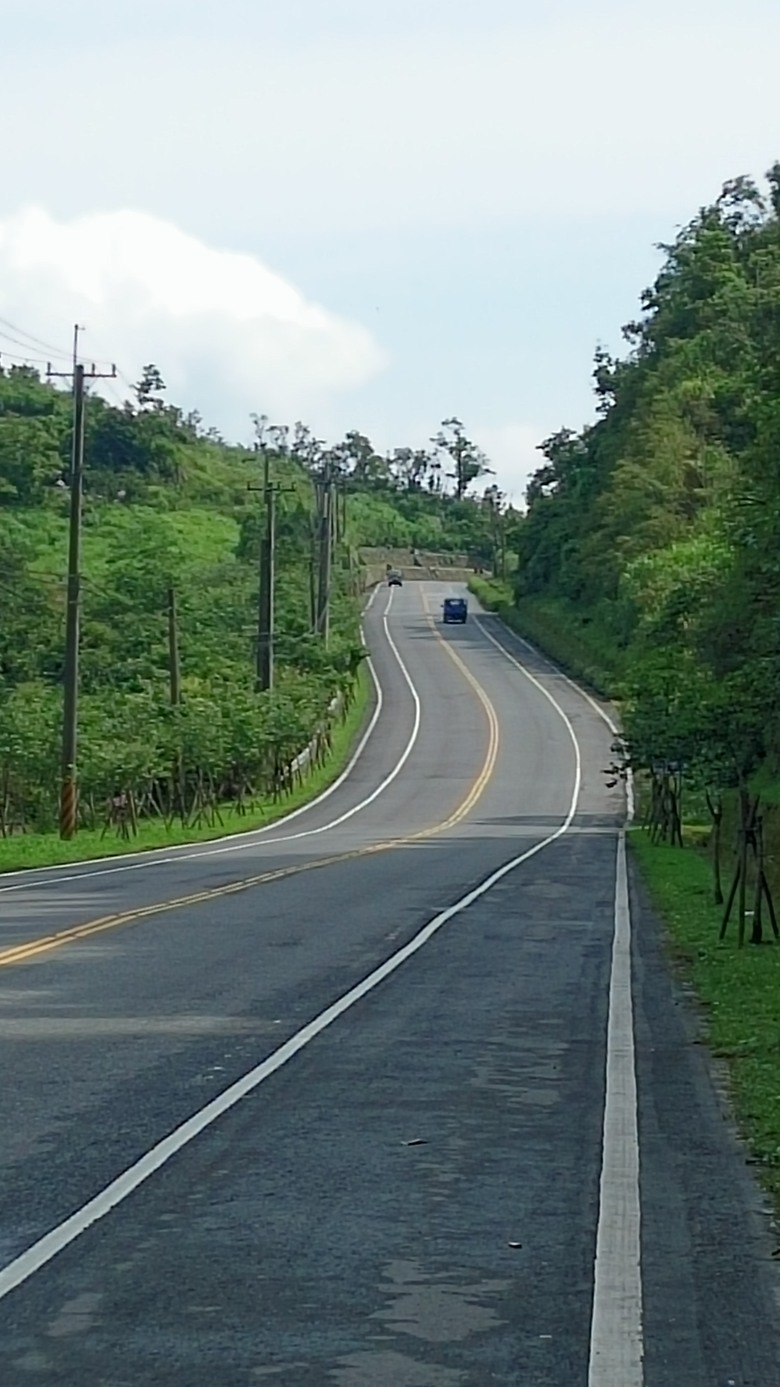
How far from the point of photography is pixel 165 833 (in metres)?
48.8

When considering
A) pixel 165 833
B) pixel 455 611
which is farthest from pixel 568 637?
pixel 165 833

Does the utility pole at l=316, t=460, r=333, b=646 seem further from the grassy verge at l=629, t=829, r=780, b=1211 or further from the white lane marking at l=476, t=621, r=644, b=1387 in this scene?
the white lane marking at l=476, t=621, r=644, b=1387

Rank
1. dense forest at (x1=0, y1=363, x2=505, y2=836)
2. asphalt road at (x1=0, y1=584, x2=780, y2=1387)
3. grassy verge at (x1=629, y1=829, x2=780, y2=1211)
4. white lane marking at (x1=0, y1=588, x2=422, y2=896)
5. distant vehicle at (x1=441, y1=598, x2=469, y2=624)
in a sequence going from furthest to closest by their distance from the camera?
1. distant vehicle at (x1=441, y1=598, x2=469, y2=624)
2. dense forest at (x1=0, y1=363, x2=505, y2=836)
3. white lane marking at (x1=0, y1=588, x2=422, y2=896)
4. grassy verge at (x1=629, y1=829, x2=780, y2=1211)
5. asphalt road at (x1=0, y1=584, x2=780, y2=1387)

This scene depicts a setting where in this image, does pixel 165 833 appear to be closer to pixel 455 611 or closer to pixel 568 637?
pixel 568 637

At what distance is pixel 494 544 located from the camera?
580 feet

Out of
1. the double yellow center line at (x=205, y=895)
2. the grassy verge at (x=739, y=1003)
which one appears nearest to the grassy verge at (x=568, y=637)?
the double yellow center line at (x=205, y=895)

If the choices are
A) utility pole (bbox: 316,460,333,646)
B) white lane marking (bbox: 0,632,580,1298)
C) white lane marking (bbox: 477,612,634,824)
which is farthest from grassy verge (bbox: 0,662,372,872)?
white lane marking (bbox: 0,632,580,1298)

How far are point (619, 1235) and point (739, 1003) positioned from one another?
27.1 feet

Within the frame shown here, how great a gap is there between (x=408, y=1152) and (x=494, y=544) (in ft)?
551

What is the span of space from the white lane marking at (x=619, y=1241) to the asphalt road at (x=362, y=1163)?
0.02 metres

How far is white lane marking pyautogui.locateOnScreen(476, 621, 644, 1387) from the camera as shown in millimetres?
6513

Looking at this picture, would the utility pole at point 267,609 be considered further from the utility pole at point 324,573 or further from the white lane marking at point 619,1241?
the white lane marking at point 619,1241

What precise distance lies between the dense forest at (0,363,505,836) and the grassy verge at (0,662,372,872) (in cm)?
104

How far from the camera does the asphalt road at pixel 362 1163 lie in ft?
21.9
